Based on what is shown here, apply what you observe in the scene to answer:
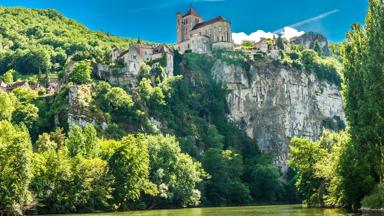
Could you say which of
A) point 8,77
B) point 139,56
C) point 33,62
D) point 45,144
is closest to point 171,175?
point 45,144

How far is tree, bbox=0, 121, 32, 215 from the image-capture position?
51.9 metres

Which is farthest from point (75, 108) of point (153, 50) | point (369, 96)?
point (369, 96)

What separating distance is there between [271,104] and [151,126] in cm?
4505

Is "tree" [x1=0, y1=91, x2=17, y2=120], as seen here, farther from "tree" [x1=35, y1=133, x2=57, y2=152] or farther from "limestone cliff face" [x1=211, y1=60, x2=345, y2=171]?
"limestone cliff face" [x1=211, y1=60, x2=345, y2=171]

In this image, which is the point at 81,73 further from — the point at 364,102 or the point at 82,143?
the point at 364,102

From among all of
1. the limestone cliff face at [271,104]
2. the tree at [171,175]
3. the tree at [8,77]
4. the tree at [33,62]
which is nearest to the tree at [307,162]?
the tree at [171,175]

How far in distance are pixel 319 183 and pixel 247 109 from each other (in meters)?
75.5

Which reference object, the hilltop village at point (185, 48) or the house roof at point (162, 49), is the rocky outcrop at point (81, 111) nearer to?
the hilltop village at point (185, 48)

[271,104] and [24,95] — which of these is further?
[271,104]

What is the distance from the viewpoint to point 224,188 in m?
103

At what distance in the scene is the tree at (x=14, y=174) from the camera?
170 feet

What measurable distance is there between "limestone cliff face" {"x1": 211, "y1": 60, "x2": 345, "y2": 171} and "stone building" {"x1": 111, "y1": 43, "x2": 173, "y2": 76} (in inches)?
586

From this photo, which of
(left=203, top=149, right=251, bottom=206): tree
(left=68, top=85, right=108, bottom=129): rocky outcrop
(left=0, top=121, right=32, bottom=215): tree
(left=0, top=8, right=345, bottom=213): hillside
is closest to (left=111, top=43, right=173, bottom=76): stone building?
(left=0, top=8, right=345, bottom=213): hillside

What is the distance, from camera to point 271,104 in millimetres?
143000
